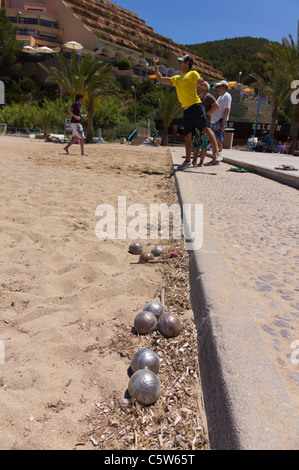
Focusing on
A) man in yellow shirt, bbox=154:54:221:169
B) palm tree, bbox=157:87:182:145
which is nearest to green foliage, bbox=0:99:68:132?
palm tree, bbox=157:87:182:145

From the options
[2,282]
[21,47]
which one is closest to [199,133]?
[2,282]

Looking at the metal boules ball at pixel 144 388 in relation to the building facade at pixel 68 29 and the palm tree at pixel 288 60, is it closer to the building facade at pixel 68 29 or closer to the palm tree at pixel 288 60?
the palm tree at pixel 288 60

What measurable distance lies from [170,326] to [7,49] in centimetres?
4917

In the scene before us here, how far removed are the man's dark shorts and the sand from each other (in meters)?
3.41

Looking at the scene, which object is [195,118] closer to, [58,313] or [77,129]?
[77,129]

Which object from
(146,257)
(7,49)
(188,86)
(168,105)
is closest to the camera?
(146,257)

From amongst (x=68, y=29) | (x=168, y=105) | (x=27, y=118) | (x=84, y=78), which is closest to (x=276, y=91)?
(x=168, y=105)

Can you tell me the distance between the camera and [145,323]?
183 centimetres

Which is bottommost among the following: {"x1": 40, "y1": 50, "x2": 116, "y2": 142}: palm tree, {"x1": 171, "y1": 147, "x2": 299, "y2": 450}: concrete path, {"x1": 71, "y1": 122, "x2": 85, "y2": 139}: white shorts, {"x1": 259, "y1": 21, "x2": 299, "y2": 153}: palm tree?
{"x1": 171, "y1": 147, "x2": 299, "y2": 450}: concrete path

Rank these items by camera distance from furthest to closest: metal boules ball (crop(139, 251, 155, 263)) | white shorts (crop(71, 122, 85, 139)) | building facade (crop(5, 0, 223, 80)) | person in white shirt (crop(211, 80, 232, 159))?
building facade (crop(5, 0, 223, 80)) → white shorts (crop(71, 122, 85, 139)) → person in white shirt (crop(211, 80, 232, 159)) → metal boules ball (crop(139, 251, 155, 263))

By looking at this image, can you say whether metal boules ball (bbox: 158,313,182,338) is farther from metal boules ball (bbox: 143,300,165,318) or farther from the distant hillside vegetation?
the distant hillside vegetation

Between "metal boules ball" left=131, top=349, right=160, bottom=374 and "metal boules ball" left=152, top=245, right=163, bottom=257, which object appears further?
"metal boules ball" left=152, top=245, right=163, bottom=257

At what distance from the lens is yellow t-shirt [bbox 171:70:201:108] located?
6.35 meters

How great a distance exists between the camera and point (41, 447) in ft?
3.91
